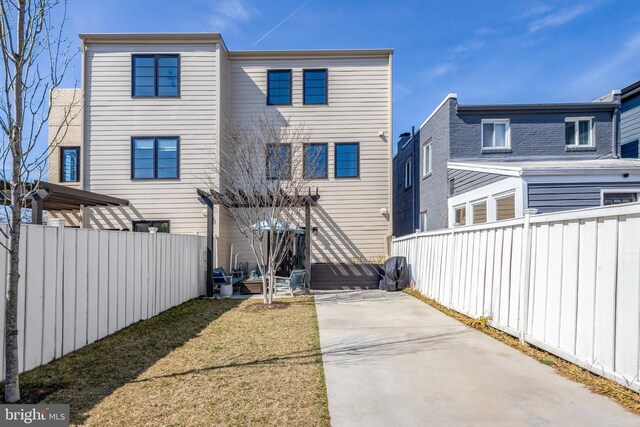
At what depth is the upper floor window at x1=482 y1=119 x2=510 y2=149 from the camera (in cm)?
1177

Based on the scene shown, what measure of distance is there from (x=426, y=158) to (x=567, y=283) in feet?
33.4

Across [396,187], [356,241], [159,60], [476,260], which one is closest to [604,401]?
[476,260]

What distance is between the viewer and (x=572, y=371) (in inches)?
150

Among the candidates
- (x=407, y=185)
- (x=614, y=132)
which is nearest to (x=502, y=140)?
(x=614, y=132)

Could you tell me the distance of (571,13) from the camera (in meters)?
10.8

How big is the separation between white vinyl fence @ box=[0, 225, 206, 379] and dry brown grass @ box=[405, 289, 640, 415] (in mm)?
5592

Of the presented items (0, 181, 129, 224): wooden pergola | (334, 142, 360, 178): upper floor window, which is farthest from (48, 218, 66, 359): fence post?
(334, 142, 360, 178): upper floor window

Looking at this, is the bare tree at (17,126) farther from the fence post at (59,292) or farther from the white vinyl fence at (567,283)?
the white vinyl fence at (567,283)

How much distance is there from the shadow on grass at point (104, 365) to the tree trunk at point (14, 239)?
22cm

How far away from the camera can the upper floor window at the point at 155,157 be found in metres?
12.1

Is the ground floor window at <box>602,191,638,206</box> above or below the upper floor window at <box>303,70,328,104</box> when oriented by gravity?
below

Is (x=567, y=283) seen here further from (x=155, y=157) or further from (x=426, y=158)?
(x=155, y=157)

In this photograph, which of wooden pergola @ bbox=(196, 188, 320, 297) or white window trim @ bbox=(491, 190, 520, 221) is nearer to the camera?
white window trim @ bbox=(491, 190, 520, 221)

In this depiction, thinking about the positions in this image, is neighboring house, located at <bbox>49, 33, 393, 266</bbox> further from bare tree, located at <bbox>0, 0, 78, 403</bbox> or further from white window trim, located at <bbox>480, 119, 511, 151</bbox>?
bare tree, located at <bbox>0, 0, 78, 403</bbox>
